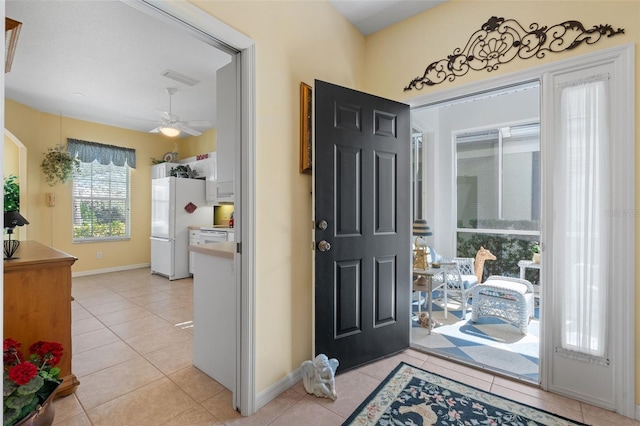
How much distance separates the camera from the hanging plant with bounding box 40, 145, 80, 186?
192 inches

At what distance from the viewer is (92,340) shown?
9.19ft

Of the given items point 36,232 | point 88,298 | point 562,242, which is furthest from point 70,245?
point 562,242

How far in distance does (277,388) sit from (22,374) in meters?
1.28

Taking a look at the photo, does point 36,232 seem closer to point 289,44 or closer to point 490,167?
point 289,44

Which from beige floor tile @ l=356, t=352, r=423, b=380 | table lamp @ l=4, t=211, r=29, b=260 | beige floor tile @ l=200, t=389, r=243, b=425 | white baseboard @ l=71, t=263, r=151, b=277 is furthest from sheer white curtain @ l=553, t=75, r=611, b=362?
white baseboard @ l=71, t=263, r=151, b=277

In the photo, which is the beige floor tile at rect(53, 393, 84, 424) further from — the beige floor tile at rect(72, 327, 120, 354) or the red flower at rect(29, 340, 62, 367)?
the beige floor tile at rect(72, 327, 120, 354)

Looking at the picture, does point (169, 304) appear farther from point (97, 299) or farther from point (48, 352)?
point (48, 352)

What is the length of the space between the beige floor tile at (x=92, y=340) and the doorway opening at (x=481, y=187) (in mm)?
3021

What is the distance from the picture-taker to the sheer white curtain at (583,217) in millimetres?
1846

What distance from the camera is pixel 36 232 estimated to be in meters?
4.86

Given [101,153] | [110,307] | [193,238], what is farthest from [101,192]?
[110,307]

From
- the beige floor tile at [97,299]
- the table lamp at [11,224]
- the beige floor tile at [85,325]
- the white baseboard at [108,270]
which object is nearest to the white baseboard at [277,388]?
Result: the table lamp at [11,224]

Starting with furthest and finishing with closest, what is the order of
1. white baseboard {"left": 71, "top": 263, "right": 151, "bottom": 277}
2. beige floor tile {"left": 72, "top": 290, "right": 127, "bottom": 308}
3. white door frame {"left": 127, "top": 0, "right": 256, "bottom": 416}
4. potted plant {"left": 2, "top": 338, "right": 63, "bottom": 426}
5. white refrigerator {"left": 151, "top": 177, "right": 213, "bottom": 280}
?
1. white baseboard {"left": 71, "top": 263, "right": 151, "bottom": 277}
2. white refrigerator {"left": 151, "top": 177, "right": 213, "bottom": 280}
3. beige floor tile {"left": 72, "top": 290, "right": 127, "bottom": 308}
4. white door frame {"left": 127, "top": 0, "right": 256, "bottom": 416}
5. potted plant {"left": 2, "top": 338, "right": 63, "bottom": 426}

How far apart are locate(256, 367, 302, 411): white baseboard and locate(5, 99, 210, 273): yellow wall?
513 centimetres
